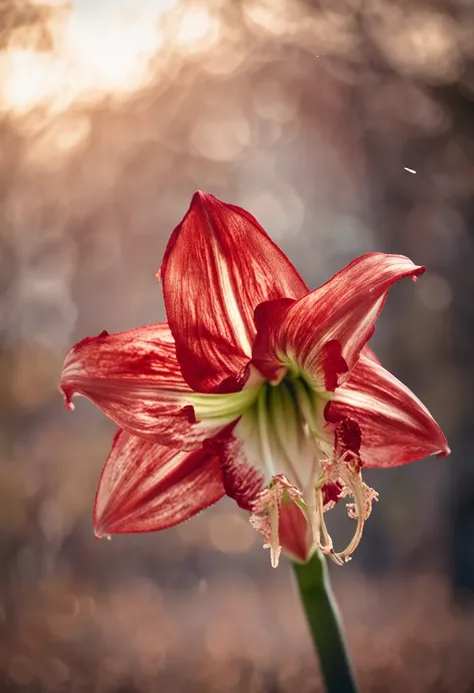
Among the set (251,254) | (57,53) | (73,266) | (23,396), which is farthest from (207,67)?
(251,254)

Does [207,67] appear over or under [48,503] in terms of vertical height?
over

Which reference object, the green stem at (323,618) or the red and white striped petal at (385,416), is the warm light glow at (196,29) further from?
the green stem at (323,618)

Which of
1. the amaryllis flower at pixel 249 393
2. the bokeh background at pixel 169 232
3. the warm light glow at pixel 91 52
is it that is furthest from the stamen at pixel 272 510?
the warm light glow at pixel 91 52

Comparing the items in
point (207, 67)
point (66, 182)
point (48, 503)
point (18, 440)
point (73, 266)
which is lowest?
point (48, 503)

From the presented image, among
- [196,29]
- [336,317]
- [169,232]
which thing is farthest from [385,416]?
[196,29]

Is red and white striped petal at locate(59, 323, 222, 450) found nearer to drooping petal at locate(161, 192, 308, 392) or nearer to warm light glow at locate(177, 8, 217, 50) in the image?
drooping petal at locate(161, 192, 308, 392)

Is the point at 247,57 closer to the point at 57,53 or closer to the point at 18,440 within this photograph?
the point at 57,53

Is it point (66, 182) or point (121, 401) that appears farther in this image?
point (66, 182)

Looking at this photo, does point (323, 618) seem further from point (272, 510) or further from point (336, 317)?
point (336, 317)

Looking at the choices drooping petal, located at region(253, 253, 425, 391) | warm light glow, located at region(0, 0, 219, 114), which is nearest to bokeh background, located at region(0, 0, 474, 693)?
warm light glow, located at region(0, 0, 219, 114)
